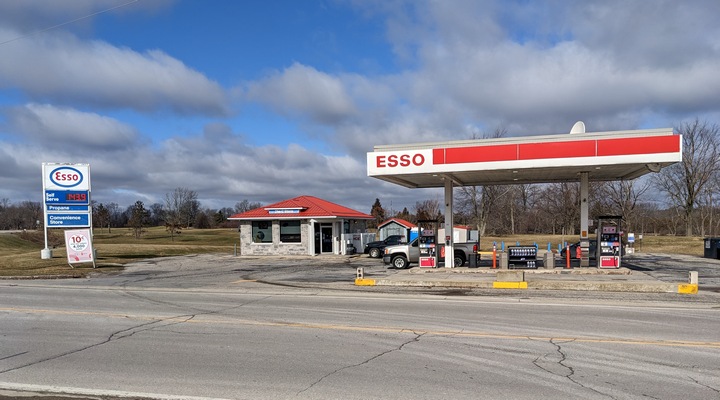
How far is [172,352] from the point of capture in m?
7.66

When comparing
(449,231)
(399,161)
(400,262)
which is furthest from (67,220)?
(449,231)

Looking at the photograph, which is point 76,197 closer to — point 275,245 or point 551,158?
point 275,245

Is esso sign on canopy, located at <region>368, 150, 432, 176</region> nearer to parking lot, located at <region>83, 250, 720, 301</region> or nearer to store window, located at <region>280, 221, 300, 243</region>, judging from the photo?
parking lot, located at <region>83, 250, 720, 301</region>

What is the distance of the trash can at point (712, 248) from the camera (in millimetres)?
30438

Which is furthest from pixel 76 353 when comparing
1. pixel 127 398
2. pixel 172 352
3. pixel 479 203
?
pixel 479 203

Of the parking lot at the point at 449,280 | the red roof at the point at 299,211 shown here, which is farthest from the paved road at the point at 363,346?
the red roof at the point at 299,211

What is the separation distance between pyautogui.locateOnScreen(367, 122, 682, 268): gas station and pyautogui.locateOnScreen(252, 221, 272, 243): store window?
15717 mm

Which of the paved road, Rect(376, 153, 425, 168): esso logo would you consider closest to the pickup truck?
Rect(376, 153, 425, 168): esso logo

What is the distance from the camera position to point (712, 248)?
102 ft

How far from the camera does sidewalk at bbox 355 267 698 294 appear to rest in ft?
49.2

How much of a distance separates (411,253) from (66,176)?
19.1m

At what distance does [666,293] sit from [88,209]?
27.4 m

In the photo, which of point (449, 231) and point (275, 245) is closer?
point (449, 231)

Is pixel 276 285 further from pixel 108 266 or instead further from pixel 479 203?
pixel 479 203
